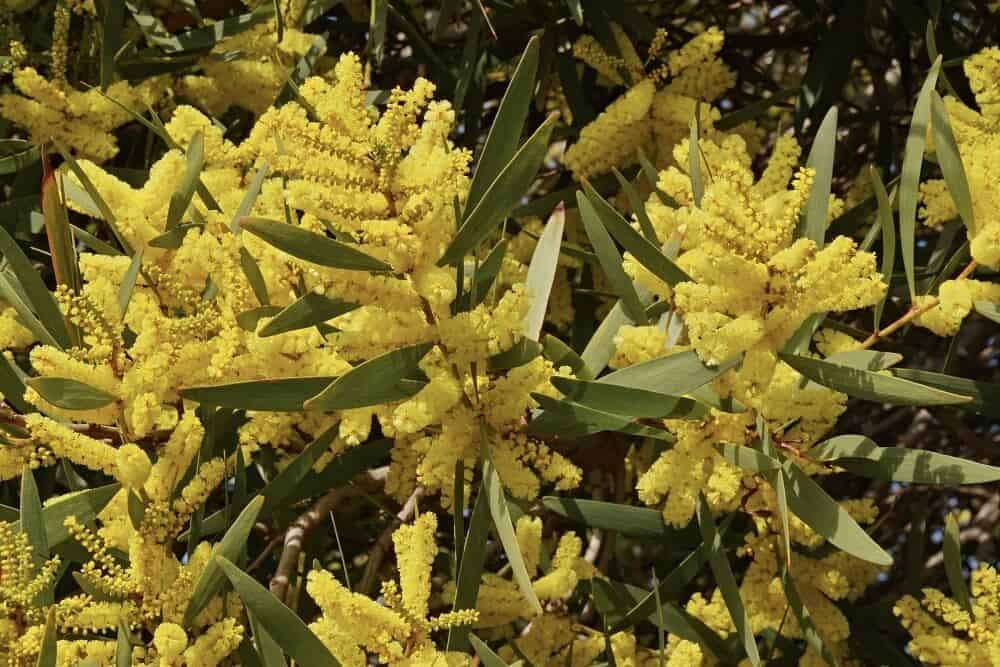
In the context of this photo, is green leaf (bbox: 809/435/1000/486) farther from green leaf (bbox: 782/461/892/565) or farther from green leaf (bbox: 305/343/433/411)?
green leaf (bbox: 305/343/433/411)

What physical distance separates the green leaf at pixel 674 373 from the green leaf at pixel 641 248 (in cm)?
12

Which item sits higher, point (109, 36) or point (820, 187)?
point (109, 36)

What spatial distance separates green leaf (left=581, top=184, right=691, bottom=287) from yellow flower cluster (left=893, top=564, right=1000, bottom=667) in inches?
23.9

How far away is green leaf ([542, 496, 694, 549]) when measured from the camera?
5.79 ft

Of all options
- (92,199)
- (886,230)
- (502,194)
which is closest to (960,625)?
(886,230)

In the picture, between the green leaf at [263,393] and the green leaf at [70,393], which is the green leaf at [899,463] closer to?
the green leaf at [263,393]

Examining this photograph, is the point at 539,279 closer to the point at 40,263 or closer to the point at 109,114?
the point at 109,114

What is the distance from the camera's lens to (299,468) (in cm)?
165

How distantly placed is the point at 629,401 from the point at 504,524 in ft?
0.68

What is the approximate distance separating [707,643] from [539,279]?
0.64m

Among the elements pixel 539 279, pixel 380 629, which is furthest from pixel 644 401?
pixel 380 629

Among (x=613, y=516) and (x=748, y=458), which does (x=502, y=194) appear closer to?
(x=748, y=458)

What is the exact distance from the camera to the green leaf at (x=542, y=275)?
1585 mm

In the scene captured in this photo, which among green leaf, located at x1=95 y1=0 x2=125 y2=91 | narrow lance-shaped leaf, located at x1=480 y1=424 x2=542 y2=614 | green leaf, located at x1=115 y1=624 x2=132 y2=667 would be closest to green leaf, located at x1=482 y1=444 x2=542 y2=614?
narrow lance-shaped leaf, located at x1=480 y1=424 x2=542 y2=614
